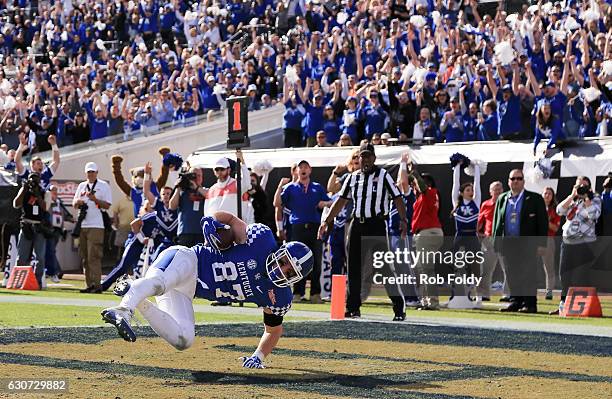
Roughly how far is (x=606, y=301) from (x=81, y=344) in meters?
9.37

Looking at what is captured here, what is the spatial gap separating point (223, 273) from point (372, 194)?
5.08 meters

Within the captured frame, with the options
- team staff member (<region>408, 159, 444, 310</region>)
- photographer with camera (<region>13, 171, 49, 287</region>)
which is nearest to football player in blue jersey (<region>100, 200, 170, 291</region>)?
photographer with camera (<region>13, 171, 49, 287</region>)

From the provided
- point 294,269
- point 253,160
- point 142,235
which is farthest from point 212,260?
point 253,160

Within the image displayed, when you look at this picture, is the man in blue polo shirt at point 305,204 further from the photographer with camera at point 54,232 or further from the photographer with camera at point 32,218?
the photographer with camera at point 54,232

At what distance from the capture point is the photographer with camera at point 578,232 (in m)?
16.5

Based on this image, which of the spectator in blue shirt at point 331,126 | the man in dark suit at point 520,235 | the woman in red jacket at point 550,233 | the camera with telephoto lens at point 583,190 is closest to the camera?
the camera with telephoto lens at point 583,190

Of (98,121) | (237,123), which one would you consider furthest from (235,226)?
(98,121)

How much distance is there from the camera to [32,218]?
787 inches

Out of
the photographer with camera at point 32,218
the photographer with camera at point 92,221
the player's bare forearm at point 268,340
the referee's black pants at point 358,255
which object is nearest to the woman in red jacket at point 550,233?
the referee's black pants at point 358,255

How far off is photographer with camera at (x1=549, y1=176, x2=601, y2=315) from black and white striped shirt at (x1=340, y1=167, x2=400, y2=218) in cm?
344

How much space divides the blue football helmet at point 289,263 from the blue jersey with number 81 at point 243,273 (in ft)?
0.54

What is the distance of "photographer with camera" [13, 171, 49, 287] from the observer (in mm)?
19844

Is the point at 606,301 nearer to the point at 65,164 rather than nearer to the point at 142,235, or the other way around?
the point at 142,235

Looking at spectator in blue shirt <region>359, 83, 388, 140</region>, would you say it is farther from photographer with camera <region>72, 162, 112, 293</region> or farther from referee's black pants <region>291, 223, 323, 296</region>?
photographer with camera <region>72, 162, 112, 293</region>
